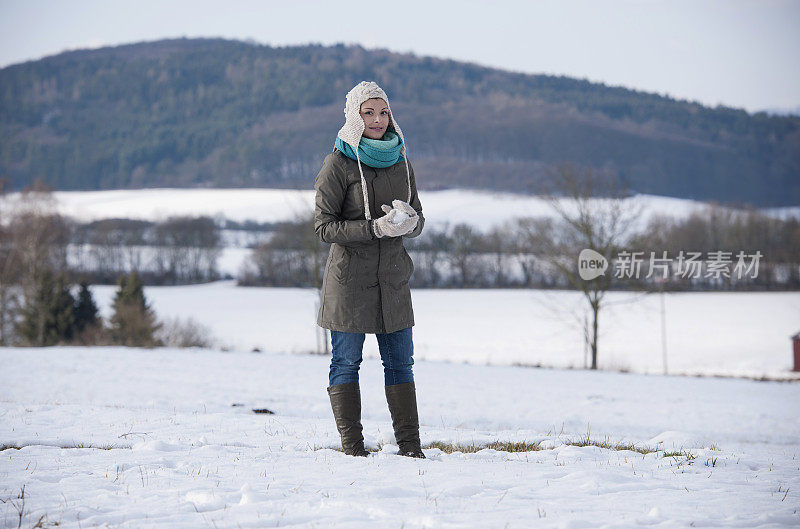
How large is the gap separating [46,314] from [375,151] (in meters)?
35.5

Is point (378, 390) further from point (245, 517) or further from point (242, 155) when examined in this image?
point (242, 155)

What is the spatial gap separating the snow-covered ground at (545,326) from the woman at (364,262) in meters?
23.8

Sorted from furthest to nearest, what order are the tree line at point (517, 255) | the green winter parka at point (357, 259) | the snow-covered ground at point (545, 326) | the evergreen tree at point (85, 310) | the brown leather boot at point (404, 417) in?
the tree line at point (517, 255) < the evergreen tree at point (85, 310) < the snow-covered ground at point (545, 326) < the brown leather boot at point (404, 417) < the green winter parka at point (357, 259)

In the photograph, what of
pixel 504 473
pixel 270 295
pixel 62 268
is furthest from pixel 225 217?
pixel 504 473

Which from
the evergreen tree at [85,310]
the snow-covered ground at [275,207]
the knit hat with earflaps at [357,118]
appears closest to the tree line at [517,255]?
the snow-covered ground at [275,207]

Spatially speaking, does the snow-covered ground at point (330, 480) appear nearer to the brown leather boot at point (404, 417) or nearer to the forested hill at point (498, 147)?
the brown leather boot at point (404, 417)

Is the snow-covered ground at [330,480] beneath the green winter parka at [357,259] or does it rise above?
beneath

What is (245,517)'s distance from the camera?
3.06 metres

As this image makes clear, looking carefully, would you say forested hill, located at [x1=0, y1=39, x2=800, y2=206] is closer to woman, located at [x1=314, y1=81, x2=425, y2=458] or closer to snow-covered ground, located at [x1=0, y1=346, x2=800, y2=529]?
snow-covered ground, located at [x1=0, y1=346, x2=800, y2=529]

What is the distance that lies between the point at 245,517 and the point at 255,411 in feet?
22.4

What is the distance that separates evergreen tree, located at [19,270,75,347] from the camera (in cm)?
3488

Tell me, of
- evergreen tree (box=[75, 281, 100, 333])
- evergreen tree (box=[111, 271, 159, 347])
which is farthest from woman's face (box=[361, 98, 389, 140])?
evergreen tree (box=[75, 281, 100, 333])

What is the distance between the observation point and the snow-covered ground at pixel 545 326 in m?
36.4

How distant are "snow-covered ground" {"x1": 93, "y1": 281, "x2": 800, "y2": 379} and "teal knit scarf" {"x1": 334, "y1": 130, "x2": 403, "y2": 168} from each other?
948 inches
